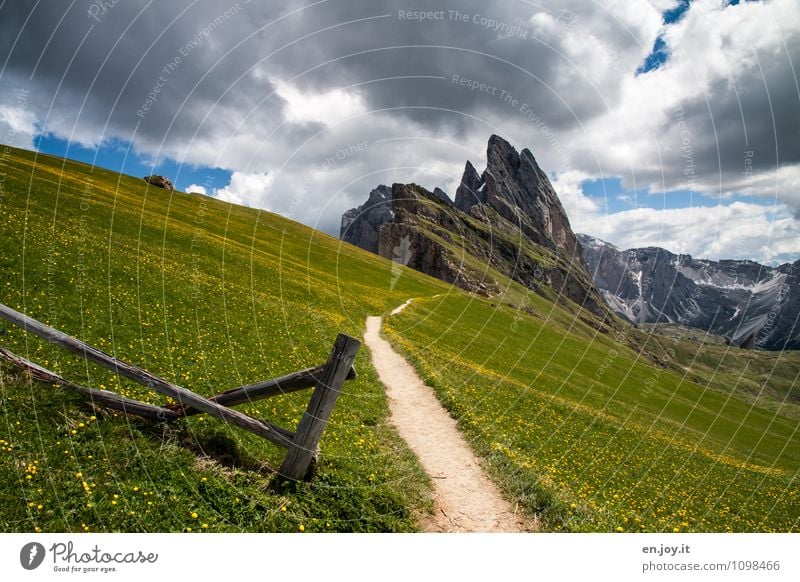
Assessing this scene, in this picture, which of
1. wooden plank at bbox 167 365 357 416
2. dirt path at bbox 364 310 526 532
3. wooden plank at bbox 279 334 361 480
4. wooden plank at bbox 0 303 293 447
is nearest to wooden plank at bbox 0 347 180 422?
wooden plank at bbox 0 303 293 447

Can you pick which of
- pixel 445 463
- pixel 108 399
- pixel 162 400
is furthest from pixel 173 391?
pixel 445 463

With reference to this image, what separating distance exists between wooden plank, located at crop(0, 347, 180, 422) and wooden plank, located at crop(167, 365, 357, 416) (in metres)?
1.52

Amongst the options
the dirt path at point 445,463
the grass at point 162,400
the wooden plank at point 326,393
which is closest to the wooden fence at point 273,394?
the wooden plank at point 326,393

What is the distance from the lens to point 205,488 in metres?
8.37

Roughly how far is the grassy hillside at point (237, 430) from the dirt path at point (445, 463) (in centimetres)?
58

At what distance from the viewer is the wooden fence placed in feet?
27.7

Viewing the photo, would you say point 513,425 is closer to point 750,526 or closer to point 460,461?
point 460,461

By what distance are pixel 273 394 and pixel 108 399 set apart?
12.9 ft

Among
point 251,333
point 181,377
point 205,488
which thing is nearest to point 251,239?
point 251,333

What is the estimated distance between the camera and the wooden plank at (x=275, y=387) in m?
8.56

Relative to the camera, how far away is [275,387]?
8.78 m

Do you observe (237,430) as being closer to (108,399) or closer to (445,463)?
(108,399)

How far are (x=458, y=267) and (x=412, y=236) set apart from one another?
2288 centimetres
